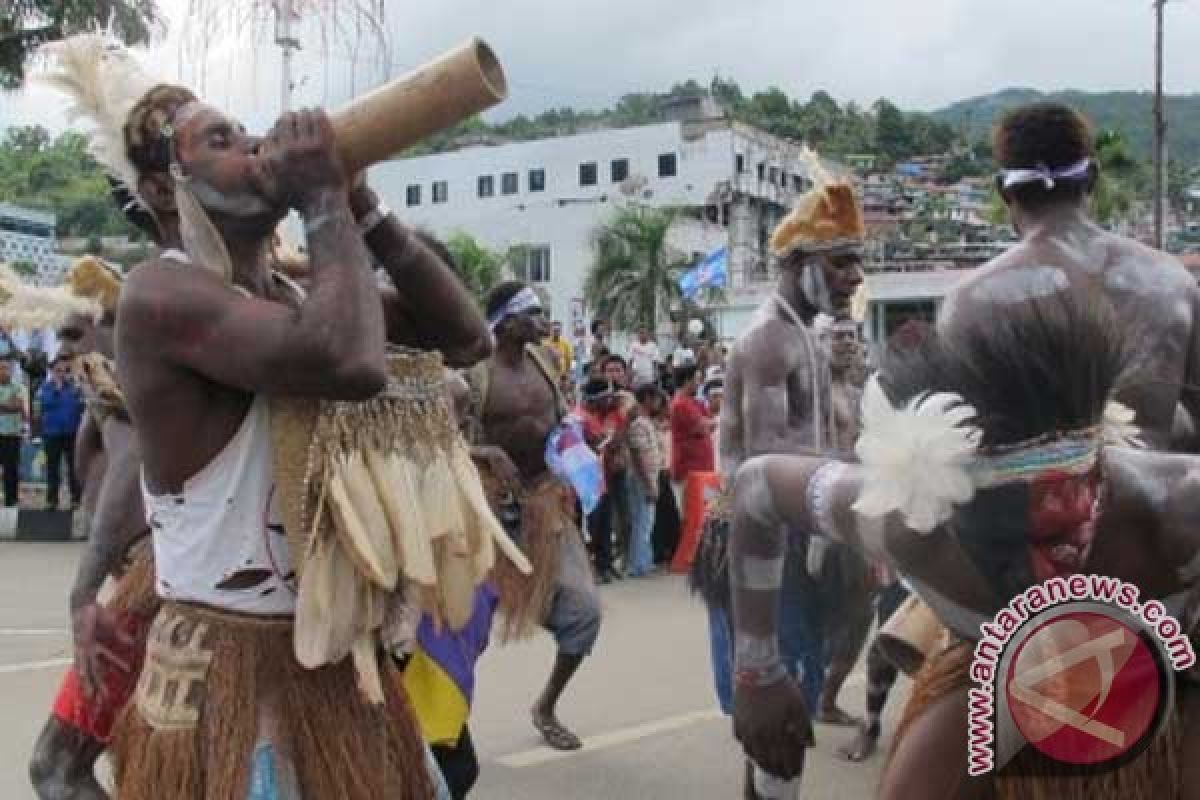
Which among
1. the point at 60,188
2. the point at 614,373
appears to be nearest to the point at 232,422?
the point at 614,373

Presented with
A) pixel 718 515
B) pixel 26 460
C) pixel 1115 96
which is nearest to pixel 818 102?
pixel 1115 96

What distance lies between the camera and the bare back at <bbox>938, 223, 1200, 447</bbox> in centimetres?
311

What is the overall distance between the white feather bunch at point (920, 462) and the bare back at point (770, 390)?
261cm

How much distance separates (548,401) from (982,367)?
4.38 m

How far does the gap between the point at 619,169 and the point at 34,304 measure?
2250 inches

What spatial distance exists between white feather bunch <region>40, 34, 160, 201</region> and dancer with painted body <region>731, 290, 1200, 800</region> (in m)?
1.46

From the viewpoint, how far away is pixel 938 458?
2.10m

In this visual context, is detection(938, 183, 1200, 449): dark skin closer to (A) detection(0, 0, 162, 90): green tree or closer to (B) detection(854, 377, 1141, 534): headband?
(B) detection(854, 377, 1141, 534): headband

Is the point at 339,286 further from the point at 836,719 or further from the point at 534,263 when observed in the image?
the point at 534,263

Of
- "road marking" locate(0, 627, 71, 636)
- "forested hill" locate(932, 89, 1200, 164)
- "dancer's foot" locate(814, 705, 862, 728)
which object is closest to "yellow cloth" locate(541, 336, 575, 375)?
"dancer's foot" locate(814, 705, 862, 728)

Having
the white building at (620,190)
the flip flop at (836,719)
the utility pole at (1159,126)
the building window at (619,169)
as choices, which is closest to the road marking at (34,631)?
the flip flop at (836,719)

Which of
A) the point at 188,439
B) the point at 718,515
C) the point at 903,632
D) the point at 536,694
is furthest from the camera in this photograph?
the point at 536,694

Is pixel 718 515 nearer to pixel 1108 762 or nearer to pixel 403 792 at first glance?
pixel 403 792

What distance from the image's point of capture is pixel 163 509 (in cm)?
265
